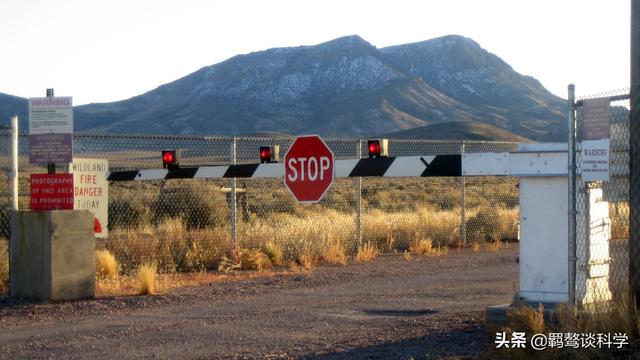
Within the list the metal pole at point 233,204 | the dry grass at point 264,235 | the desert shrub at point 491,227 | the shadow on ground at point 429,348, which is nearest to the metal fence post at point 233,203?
the metal pole at point 233,204

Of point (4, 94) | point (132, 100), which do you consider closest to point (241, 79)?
point (132, 100)

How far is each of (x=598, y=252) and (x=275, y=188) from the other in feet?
84.5

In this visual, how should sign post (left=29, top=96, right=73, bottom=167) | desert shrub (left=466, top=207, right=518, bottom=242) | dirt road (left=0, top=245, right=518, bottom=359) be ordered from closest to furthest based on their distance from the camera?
1. dirt road (left=0, top=245, right=518, bottom=359)
2. sign post (left=29, top=96, right=73, bottom=167)
3. desert shrub (left=466, top=207, right=518, bottom=242)

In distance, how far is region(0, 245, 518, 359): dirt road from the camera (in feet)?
27.0

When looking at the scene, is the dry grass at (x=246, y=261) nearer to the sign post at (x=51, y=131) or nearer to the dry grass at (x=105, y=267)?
the dry grass at (x=105, y=267)

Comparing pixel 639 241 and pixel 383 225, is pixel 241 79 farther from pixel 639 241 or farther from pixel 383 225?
pixel 639 241

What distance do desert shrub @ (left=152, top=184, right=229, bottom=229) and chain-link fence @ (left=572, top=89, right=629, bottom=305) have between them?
533 inches

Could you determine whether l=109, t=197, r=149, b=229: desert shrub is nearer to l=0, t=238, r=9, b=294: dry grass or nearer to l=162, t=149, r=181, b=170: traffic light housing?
l=162, t=149, r=181, b=170: traffic light housing

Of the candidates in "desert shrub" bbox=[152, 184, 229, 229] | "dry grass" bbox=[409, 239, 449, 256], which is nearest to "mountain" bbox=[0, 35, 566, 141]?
"desert shrub" bbox=[152, 184, 229, 229]

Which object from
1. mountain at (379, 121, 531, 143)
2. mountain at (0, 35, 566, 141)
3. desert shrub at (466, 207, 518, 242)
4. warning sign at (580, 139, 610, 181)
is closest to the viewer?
warning sign at (580, 139, 610, 181)

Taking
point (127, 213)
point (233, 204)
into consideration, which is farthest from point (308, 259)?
point (127, 213)

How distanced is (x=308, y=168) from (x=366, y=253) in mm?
4730

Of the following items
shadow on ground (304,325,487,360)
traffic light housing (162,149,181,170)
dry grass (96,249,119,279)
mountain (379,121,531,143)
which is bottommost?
shadow on ground (304,325,487,360)

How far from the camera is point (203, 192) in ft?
76.6
